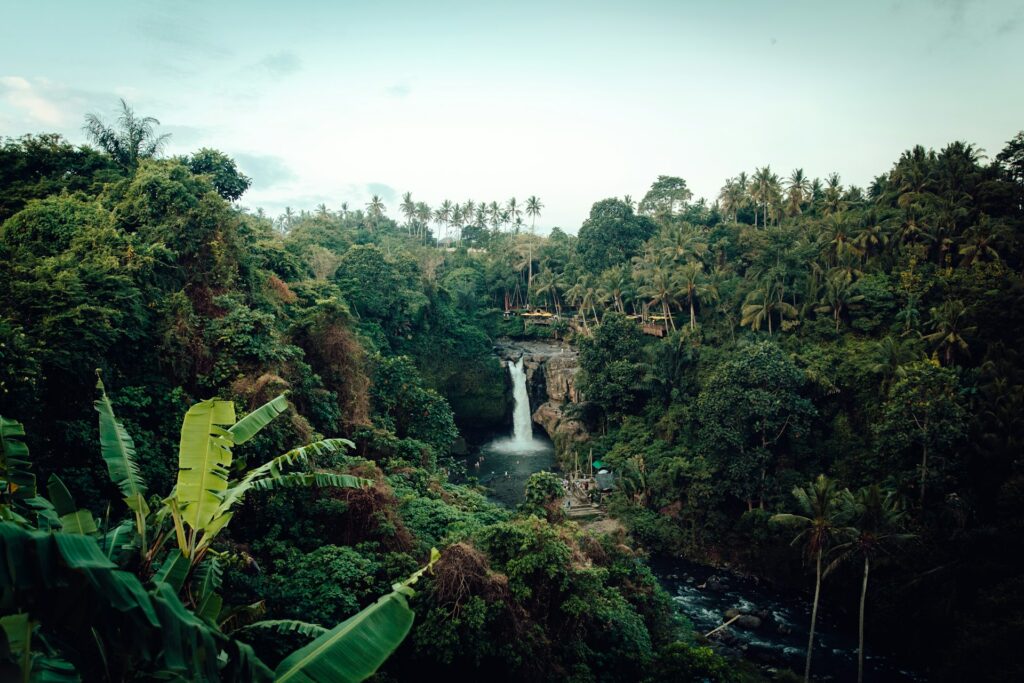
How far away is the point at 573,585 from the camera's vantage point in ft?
40.3

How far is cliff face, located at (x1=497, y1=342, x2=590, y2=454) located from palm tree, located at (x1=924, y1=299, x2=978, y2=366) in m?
19.5

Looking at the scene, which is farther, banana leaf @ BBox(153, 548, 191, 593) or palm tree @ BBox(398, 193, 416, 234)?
palm tree @ BBox(398, 193, 416, 234)

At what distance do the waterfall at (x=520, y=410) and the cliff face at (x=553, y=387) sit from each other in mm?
419

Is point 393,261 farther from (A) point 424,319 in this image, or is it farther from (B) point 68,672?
(B) point 68,672

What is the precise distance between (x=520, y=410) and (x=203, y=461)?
37.8 meters

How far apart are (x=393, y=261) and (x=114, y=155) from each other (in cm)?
1933

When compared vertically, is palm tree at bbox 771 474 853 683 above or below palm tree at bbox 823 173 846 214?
below

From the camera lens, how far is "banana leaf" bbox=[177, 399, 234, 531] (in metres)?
5.49

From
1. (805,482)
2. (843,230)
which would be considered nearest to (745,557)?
(805,482)

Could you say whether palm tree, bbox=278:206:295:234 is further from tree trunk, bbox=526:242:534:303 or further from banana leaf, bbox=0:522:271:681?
banana leaf, bbox=0:522:271:681

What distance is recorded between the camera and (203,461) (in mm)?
5672

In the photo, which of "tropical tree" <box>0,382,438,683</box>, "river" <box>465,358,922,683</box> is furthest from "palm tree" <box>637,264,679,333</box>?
"tropical tree" <box>0,382,438,683</box>

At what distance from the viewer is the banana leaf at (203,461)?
5.49 meters

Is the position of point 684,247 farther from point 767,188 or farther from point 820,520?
point 820,520
